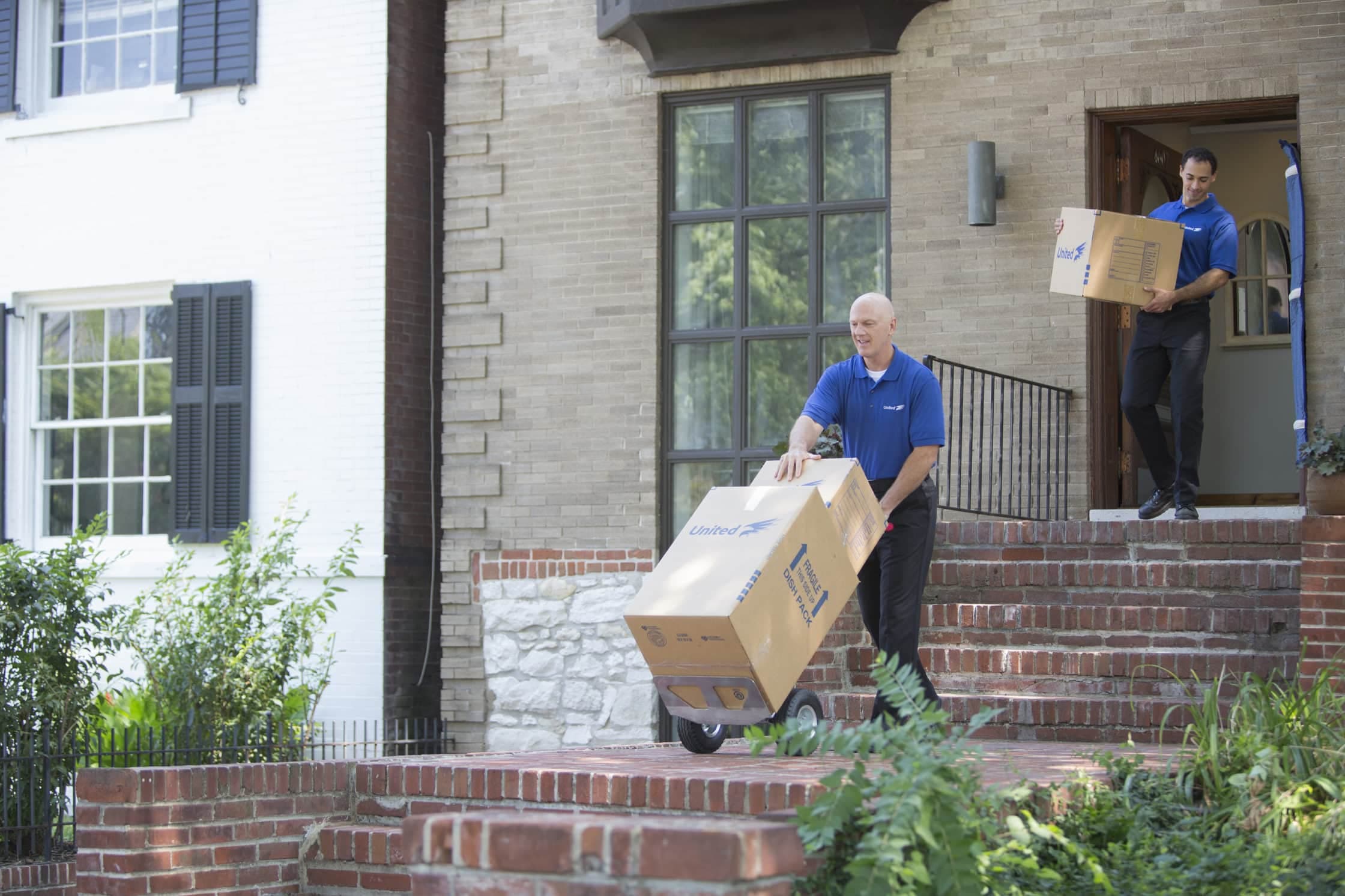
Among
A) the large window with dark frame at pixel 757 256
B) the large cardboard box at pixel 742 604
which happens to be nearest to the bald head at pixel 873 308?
the large cardboard box at pixel 742 604

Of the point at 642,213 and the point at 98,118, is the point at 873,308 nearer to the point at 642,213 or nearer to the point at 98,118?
the point at 642,213

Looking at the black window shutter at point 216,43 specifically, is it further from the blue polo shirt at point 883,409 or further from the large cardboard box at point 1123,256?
the blue polo shirt at point 883,409

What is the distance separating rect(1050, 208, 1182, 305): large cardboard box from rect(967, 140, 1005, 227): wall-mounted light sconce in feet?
4.58

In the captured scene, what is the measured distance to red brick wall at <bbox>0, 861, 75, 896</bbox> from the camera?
7289mm

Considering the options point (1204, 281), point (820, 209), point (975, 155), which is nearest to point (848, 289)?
point (820, 209)

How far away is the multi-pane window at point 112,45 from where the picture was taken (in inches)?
480

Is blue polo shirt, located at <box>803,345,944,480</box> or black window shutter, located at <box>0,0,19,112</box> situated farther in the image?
black window shutter, located at <box>0,0,19,112</box>

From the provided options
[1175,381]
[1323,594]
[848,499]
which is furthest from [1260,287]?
[848,499]

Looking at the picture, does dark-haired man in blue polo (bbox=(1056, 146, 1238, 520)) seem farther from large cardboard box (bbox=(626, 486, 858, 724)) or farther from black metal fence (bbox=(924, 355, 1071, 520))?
large cardboard box (bbox=(626, 486, 858, 724))

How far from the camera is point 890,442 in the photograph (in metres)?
5.86

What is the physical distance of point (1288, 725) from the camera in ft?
16.5

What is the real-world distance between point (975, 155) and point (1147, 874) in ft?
20.1

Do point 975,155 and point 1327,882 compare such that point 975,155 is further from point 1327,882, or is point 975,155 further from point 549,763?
point 1327,882

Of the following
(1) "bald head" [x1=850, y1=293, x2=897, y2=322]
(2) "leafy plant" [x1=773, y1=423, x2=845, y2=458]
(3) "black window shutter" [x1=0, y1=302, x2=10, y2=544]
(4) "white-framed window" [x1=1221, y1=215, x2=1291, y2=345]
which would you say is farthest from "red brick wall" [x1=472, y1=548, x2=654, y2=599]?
(4) "white-framed window" [x1=1221, y1=215, x2=1291, y2=345]
